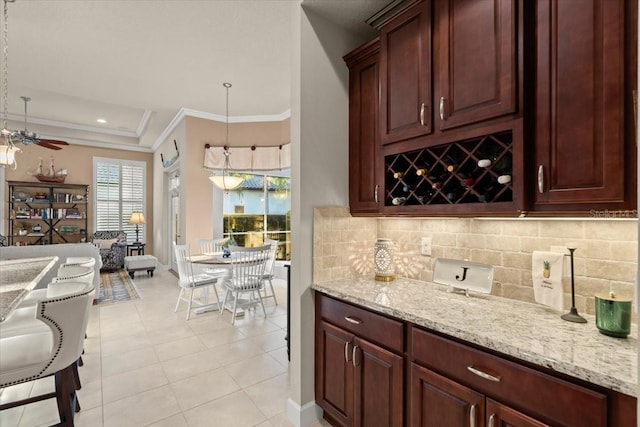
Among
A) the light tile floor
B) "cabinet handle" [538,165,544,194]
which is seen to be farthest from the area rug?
"cabinet handle" [538,165,544,194]

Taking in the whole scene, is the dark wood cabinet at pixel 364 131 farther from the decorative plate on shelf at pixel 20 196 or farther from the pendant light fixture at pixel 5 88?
the decorative plate on shelf at pixel 20 196

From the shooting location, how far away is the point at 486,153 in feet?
5.04

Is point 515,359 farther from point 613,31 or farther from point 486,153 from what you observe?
point 613,31

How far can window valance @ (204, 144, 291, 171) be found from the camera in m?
5.73

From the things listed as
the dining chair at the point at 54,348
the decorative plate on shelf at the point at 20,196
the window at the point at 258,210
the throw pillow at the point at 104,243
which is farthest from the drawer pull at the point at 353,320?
the decorative plate on shelf at the point at 20,196

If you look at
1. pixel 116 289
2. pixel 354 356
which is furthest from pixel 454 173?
pixel 116 289

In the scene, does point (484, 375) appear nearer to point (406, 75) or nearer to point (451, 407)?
point (451, 407)

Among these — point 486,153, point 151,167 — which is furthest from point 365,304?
point 151,167

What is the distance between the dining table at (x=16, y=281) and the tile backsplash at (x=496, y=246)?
1.57 metres

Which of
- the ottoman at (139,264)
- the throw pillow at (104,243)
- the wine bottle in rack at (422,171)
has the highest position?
the wine bottle in rack at (422,171)

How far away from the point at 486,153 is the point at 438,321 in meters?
0.87

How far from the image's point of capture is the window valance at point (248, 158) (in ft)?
18.8

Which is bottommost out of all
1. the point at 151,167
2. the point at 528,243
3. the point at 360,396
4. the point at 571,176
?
the point at 360,396

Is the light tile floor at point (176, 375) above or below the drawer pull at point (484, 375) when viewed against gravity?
below
